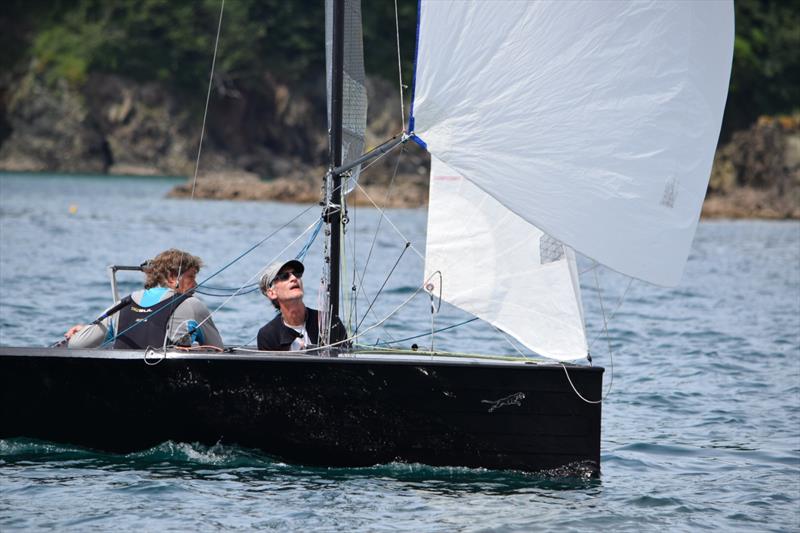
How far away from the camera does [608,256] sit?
7.97 m

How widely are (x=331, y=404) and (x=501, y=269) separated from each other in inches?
59.8

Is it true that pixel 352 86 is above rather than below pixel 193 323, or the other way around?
above

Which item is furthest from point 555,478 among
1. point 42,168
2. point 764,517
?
point 42,168

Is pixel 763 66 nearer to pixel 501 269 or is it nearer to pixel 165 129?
pixel 165 129

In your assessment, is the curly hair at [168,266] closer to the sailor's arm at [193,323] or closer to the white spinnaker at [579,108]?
the sailor's arm at [193,323]

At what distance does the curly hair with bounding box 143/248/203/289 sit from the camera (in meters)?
8.83

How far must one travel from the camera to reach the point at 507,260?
8797mm

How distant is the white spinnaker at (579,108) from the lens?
8.05 meters

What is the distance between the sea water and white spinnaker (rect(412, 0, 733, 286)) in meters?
0.73

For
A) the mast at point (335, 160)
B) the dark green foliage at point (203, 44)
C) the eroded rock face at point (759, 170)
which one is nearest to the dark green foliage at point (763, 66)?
the eroded rock face at point (759, 170)

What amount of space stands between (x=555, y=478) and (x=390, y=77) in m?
75.3

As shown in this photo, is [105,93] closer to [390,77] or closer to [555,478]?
[390,77]

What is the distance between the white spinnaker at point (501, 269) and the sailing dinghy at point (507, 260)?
15 millimetres

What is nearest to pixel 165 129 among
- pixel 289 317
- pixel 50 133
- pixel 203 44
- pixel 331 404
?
pixel 203 44
